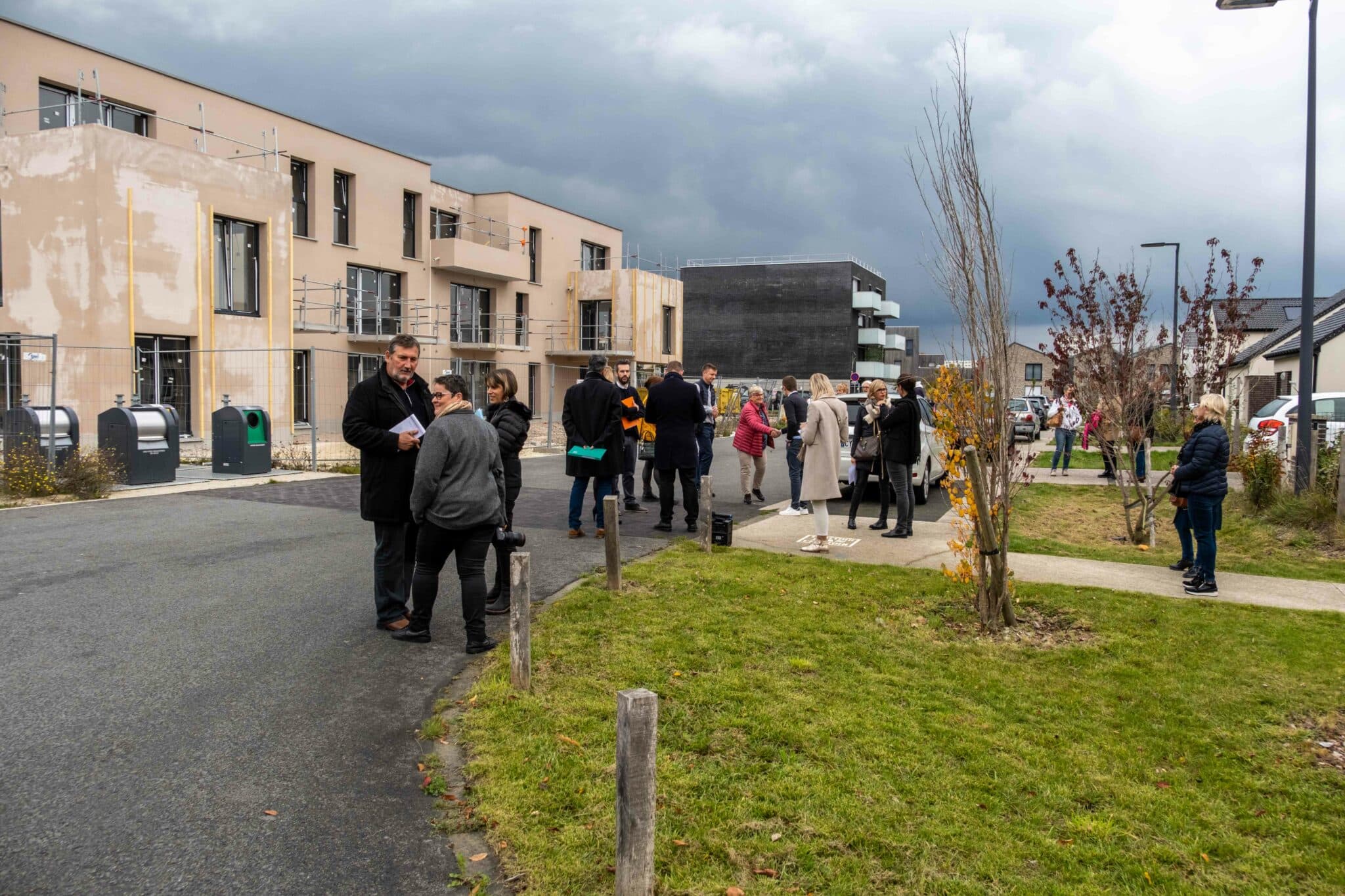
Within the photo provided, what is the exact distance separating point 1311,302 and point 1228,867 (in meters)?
11.2

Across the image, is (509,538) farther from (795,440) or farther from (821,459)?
(795,440)

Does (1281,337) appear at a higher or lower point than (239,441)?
higher

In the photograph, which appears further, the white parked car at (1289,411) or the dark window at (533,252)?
the dark window at (533,252)

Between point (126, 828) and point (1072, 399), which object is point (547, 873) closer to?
point (126, 828)

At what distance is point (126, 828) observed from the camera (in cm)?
353

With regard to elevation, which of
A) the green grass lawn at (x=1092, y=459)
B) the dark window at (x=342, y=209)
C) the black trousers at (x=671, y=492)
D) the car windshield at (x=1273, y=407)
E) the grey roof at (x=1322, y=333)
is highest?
the dark window at (x=342, y=209)

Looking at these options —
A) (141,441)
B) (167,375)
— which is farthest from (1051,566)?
(167,375)

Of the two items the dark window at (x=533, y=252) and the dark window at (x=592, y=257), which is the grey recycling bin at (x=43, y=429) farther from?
the dark window at (x=592, y=257)

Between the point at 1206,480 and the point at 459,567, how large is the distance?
5989mm

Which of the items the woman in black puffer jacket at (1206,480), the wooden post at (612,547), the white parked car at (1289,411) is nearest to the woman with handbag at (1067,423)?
the white parked car at (1289,411)

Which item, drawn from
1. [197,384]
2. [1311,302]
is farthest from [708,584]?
Answer: [197,384]

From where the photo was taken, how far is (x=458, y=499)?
5.57 metres

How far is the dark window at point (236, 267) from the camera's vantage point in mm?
21625

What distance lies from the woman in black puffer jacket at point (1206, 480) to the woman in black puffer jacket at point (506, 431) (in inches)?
215
